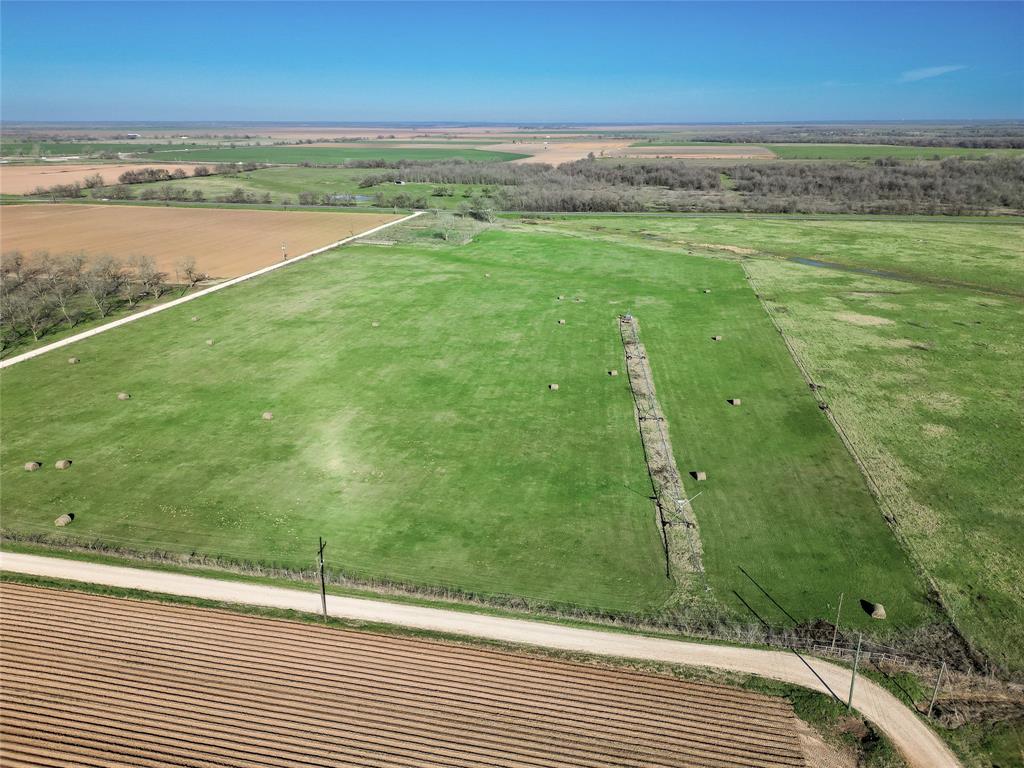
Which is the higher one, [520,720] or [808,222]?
[808,222]

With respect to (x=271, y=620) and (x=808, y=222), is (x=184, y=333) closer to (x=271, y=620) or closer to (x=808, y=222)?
(x=271, y=620)

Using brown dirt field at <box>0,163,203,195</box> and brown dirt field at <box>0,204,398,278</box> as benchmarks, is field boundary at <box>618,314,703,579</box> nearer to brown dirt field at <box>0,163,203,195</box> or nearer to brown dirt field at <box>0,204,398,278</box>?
brown dirt field at <box>0,204,398,278</box>

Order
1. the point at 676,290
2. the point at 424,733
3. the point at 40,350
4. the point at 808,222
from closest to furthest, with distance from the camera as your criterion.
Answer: the point at 424,733
the point at 40,350
the point at 676,290
the point at 808,222

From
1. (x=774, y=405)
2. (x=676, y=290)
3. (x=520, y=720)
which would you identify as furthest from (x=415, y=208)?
(x=520, y=720)

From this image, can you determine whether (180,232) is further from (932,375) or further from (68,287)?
(932,375)

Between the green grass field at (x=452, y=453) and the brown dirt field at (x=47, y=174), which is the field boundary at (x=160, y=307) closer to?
the green grass field at (x=452, y=453)

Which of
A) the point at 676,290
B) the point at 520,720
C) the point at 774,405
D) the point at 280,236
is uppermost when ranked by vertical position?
the point at 280,236

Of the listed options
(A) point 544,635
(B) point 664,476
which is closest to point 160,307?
(B) point 664,476
